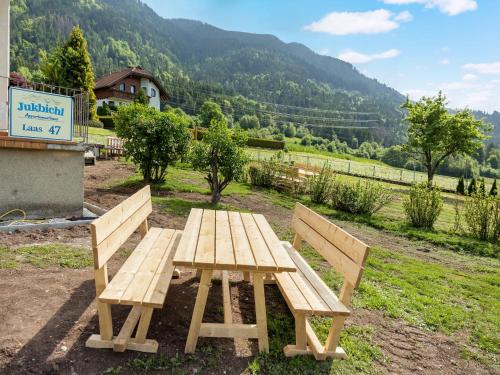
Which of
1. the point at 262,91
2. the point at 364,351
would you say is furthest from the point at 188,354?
the point at 262,91

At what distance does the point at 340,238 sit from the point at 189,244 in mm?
1335

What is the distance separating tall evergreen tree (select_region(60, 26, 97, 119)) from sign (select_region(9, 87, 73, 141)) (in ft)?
99.9

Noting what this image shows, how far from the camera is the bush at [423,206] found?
9.80 meters

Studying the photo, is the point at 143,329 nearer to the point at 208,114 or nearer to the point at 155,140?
the point at 155,140

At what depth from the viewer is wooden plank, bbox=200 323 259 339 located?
9.84ft

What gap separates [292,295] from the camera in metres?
3.04

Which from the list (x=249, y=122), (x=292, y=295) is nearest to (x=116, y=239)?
(x=292, y=295)

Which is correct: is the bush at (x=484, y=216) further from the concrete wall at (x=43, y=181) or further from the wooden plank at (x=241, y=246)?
the concrete wall at (x=43, y=181)

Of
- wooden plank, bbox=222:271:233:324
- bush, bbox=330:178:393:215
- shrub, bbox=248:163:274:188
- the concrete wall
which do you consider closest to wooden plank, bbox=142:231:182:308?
wooden plank, bbox=222:271:233:324

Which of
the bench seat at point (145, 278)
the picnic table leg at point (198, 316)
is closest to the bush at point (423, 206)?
the bench seat at point (145, 278)

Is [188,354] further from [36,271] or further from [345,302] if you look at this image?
[36,271]

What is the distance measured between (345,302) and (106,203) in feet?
22.3

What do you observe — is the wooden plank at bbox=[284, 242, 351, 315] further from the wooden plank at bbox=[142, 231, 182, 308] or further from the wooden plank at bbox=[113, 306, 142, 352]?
the wooden plank at bbox=[113, 306, 142, 352]

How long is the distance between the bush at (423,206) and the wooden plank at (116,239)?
824 cm
